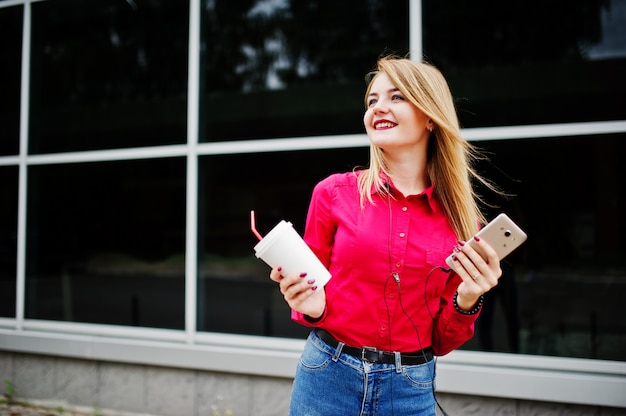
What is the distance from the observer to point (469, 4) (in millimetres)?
8430

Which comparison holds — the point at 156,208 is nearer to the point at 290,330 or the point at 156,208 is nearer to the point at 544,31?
the point at 290,330

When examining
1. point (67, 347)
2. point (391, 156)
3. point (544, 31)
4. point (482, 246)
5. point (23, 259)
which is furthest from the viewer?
point (544, 31)

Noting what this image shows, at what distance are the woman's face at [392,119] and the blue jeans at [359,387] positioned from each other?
726 mm

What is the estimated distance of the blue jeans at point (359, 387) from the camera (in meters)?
1.57

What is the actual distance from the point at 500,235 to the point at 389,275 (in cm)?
37

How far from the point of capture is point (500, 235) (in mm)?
1439

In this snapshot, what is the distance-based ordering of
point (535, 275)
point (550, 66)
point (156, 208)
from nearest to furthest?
point (550, 66), point (535, 275), point (156, 208)

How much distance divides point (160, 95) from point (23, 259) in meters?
4.29

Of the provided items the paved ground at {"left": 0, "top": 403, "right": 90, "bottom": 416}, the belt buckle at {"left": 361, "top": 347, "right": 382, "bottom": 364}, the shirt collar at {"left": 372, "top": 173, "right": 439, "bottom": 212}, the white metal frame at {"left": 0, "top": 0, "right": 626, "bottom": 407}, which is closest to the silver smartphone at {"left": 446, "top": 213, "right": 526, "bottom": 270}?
the shirt collar at {"left": 372, "top": 173, "right": 439, "bottom": 212}

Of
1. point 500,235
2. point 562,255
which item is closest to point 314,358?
point 500,235

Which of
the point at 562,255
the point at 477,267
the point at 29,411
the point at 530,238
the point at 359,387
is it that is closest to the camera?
the point at 477,267

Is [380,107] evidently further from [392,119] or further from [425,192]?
[425,192]

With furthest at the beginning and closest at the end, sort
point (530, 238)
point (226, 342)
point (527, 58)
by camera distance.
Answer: point (530, 238)
point (527, 58)
point (226, 342)

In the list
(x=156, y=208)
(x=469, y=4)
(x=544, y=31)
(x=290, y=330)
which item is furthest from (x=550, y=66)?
(x=156, y=208)
